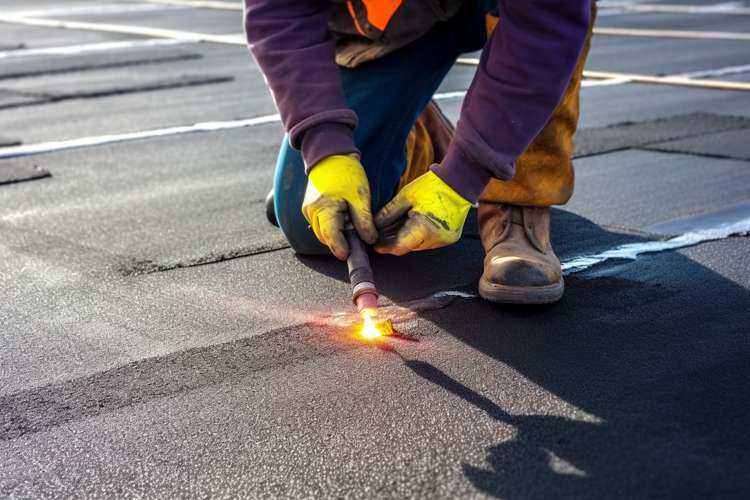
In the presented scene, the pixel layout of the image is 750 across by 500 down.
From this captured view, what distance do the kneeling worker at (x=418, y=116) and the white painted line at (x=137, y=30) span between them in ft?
20.9

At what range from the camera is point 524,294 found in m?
2.85

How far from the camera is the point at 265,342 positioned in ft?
8.79

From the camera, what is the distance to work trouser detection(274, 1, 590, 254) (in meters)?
3.13

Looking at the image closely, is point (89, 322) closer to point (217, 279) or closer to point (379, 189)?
point (217, 279)

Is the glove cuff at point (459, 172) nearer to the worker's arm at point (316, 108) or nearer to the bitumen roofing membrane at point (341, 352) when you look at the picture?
the worker's arm at point (316, 108)

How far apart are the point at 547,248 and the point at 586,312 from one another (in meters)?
0.28

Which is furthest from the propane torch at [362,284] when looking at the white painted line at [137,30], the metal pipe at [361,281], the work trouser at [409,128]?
the white painted line at [137,30]

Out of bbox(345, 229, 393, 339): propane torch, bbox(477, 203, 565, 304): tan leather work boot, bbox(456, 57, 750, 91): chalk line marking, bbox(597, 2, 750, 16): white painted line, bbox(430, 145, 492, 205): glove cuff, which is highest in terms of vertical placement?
bbox(430, 145, 492, 205): glove cuff

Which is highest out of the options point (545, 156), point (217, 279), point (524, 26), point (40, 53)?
point (524, 26)

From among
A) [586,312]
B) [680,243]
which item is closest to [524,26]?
[586,312]

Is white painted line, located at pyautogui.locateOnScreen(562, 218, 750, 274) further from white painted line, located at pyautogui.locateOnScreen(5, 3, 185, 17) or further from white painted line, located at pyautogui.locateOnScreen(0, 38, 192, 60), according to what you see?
white painted line, located at pyautogui.locateOnScreen(5, 3, 185, 17)

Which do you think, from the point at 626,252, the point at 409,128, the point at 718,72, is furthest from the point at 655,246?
the point at 718,72

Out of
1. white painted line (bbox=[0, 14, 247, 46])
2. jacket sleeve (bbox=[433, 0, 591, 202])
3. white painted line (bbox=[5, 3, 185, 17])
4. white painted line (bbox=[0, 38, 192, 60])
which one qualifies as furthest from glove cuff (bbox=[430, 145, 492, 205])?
white painted line (bbox=[5, 3, 185, 17])

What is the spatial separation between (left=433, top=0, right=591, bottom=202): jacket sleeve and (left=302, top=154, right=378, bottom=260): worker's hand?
0.19 metres
